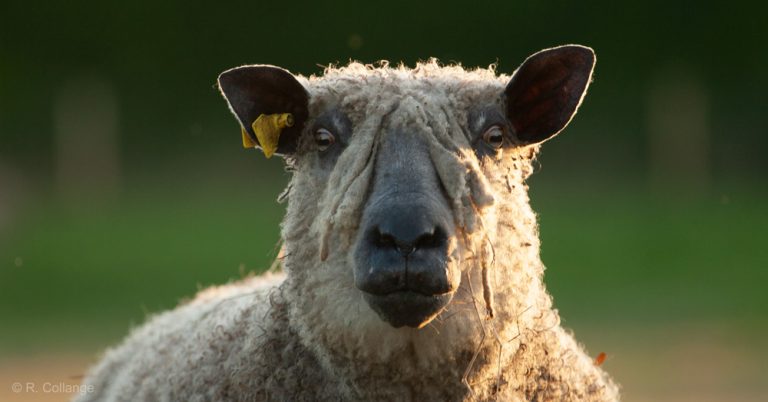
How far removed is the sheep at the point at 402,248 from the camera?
14.8 feet

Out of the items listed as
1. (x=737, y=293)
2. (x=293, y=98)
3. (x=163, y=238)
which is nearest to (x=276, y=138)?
(x=293, y=98)

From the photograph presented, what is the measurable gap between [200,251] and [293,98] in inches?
658

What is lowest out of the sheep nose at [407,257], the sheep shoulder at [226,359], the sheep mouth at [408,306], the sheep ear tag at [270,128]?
the sheep mouth at [408,306]

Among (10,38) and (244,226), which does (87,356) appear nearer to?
(244,226)

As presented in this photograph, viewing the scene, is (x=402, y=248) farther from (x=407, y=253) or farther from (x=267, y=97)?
(x=267, y=97)

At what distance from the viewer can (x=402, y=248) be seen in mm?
4363

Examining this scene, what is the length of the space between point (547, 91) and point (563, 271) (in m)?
15.2

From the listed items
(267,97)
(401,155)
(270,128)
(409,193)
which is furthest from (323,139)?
(409,193)

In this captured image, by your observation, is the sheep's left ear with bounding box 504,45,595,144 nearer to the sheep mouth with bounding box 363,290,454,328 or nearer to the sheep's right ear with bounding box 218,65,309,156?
the sheep's right ear with bounding box 218,65,309,156

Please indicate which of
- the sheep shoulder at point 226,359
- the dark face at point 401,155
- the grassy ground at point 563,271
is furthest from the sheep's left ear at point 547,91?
the grassy ground at point 563,271

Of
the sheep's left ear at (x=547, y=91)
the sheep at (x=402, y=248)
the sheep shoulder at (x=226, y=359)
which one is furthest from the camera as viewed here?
the sheep's left ear at (x=547, y=91)

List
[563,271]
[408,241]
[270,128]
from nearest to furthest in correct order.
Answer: [408,241], [270,128], [563,271]

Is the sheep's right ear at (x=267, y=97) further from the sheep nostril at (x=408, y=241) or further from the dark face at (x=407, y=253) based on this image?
the sheep nostril at (x=408, y=241)

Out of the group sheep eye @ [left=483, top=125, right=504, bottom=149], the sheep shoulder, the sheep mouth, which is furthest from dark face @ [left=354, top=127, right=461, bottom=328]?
the sheep shoulder
